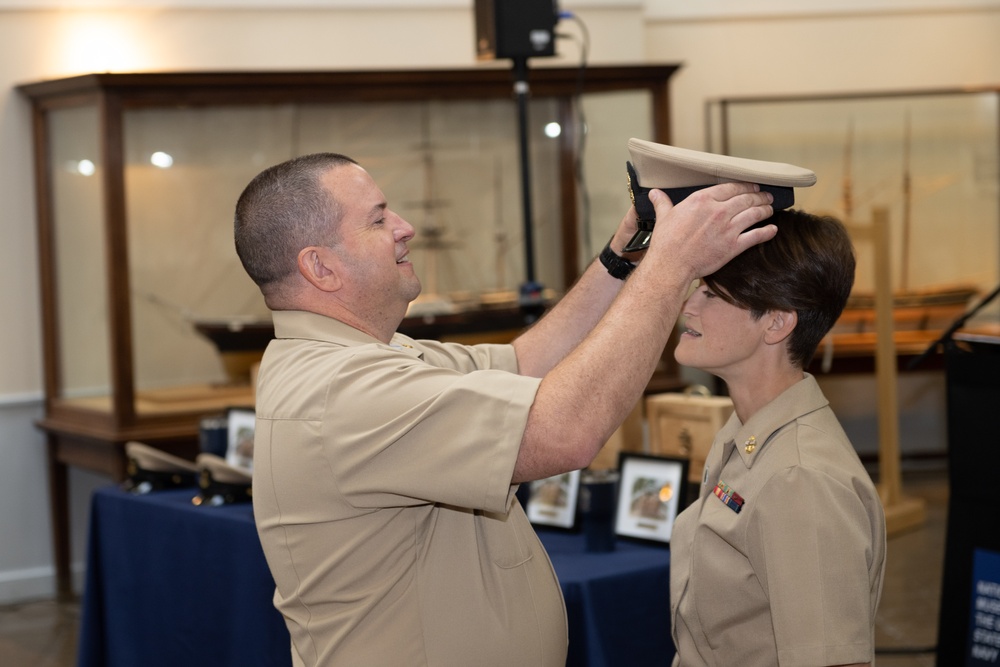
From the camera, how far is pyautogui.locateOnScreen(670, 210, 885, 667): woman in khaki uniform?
1496 millimetres

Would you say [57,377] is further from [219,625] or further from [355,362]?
[355,362]

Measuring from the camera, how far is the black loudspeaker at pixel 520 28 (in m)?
4.11

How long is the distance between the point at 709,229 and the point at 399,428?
0.46m

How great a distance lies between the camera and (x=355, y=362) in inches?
60.9

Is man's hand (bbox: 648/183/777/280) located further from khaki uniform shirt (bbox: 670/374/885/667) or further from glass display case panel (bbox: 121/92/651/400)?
glass display case panel (bbox: 121/92/651/400)

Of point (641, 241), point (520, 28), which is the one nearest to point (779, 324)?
point (641, 241)

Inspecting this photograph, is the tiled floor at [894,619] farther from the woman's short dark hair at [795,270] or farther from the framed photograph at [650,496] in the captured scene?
the woman's short dark hair at [795,270]

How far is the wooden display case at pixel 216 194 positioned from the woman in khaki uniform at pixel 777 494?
3.65 meters

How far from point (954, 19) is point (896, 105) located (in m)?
0.77

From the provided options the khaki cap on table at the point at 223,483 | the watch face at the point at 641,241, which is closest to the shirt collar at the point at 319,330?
the watch face at the point at 641,241

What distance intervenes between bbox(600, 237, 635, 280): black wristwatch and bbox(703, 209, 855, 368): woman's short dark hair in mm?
275

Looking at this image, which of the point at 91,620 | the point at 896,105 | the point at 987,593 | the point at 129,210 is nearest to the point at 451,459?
the point at 987,593

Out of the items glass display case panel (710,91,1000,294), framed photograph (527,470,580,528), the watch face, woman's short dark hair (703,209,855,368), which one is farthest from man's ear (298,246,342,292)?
glass display case panel (710,91,1000,294)

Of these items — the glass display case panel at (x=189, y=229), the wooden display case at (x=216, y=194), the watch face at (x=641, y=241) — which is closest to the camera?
the watch face at (x=641, y=241)
